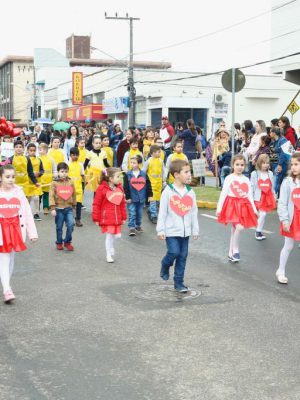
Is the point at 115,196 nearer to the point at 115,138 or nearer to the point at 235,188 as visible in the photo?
the point at 235,188

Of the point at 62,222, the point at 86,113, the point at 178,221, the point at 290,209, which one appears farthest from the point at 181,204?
the point at 86,113

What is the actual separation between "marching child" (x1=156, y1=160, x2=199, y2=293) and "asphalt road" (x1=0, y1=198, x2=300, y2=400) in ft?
1.11

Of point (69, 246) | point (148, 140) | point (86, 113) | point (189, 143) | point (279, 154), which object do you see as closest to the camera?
point (69, 246)

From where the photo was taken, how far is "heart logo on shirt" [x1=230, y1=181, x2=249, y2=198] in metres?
9.01

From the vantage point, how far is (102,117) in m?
58.2

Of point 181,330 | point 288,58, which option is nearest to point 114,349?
point 181,330

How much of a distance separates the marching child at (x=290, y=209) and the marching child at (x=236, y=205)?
128cm

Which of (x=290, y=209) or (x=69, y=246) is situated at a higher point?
(x=290, y=209)

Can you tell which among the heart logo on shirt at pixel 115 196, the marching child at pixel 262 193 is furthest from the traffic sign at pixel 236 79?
the heart logo on shirt at pixel 115 196

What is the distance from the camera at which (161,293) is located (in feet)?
23.4

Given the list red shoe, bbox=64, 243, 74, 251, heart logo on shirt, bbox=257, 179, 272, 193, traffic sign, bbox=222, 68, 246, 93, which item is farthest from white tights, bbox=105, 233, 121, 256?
traffic sign, bbox=222, 68, 246, 93

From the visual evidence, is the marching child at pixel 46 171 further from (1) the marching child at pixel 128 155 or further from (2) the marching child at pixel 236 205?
(2) the marching child at pixel 236 205

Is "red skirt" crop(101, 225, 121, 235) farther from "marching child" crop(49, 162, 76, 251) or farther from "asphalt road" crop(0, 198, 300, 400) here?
"marching child" crop(49, 162, 76, 251)

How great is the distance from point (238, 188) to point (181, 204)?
202cm
